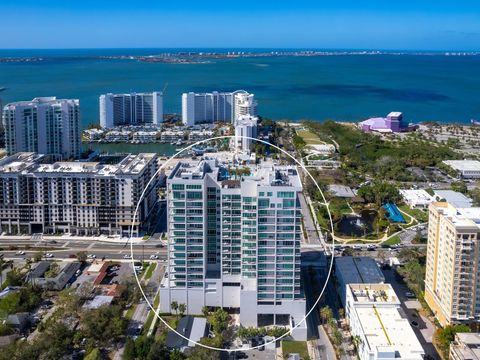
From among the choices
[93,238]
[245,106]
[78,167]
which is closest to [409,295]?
[93,238]

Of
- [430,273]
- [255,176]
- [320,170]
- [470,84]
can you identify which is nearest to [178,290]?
[255,176]

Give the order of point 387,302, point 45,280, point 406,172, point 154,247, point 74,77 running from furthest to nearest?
1. point 74,77
2. point 406,172
3. point 154,247
4. point 45,280
5. point 387,302

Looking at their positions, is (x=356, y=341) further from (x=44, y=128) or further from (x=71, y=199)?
(x=44, y=128)

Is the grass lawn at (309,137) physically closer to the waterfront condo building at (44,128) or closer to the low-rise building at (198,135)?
the low-rise building at (198,135)

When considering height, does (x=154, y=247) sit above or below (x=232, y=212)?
below

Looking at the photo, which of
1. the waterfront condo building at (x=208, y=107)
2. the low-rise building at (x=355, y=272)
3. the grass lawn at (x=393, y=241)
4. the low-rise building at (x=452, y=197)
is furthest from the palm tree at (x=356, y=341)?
the waterfront condo building at (x=208, y=107)

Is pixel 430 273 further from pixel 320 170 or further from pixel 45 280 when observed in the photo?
pixel 320 170
